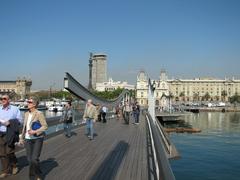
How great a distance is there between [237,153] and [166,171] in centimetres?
2247

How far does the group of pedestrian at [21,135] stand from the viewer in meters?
7.00

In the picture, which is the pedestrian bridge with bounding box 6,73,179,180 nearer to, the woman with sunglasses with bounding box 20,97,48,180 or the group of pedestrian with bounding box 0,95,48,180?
the group of pedestrian with bounding box 0,95,48,180

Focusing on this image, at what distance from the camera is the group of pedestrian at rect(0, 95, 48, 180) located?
700 cm

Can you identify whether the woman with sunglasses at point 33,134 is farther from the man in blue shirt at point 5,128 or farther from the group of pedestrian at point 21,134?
the man in blue shirt at point 5,128

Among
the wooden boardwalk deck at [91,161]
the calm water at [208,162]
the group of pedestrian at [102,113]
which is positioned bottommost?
the calm water at [208,162]

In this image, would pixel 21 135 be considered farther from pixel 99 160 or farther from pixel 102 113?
pixel 102 113

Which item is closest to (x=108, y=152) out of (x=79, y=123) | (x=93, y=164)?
(x=93, y=164)

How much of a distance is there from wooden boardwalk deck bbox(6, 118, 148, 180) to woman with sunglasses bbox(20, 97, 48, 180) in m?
0.82

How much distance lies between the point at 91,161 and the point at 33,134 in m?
3.47

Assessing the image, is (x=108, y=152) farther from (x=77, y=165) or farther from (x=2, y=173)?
(x=2, y=173)

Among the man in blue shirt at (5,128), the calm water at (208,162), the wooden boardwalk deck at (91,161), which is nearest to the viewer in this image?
the man in blue shirt at (5,128)

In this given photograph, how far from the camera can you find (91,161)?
10.1m

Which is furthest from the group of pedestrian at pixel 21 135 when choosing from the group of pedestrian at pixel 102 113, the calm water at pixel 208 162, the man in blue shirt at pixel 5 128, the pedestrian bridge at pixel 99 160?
the group of pedestrian at pixel 102 113

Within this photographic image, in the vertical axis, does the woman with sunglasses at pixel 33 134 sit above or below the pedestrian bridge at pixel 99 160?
above
